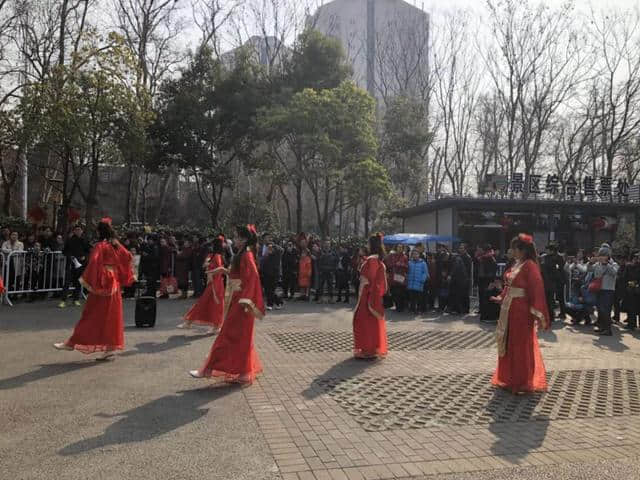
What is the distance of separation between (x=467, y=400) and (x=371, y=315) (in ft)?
7.88

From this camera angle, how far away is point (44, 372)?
6.83 metres

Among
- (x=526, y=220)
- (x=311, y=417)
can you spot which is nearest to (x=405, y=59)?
(x=526, y=220)

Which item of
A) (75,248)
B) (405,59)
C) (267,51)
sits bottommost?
(75,248)

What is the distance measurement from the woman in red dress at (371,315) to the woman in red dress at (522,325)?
1.88 meters

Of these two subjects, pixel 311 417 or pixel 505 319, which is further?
pixel 505 319

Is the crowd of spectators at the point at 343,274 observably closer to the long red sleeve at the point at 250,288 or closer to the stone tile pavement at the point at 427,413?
the stone tile pavement at the point at 427,413

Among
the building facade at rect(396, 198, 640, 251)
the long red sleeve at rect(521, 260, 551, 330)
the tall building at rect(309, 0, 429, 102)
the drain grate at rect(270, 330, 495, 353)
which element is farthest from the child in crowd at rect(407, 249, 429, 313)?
the tall building at rect(309, 0, 429, 102)

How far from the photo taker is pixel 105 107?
52.4 feet

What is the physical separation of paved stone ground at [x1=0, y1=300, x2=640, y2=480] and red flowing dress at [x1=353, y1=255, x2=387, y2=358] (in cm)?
29

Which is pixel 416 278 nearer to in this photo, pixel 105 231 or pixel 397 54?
pixel 105 231

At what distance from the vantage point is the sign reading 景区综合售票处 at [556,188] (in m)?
24.8

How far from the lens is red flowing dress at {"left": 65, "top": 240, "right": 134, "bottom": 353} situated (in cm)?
744

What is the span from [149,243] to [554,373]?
35.5 ft

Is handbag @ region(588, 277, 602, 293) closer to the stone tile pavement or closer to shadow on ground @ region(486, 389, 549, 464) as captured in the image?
the stone tile pavement
